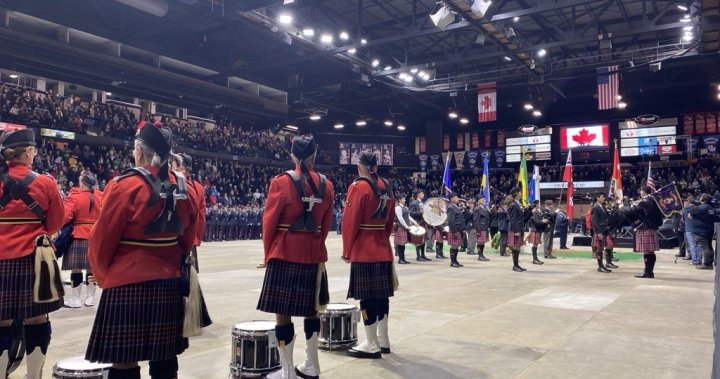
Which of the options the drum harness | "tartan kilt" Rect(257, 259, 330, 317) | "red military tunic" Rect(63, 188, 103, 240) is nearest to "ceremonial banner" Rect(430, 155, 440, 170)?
"red military tunic" Rect(63, 188, 103, 240)

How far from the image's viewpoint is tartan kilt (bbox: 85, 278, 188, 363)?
2.55m

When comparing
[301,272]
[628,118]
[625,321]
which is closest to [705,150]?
[628,118]

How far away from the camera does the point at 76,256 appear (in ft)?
21.6

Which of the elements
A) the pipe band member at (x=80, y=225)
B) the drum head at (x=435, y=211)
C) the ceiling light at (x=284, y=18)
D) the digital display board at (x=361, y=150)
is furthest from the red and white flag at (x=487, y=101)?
the pipe band member at (x=80, y=225)

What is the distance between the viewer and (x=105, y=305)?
2.60 m

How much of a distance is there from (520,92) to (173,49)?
20.6 meters

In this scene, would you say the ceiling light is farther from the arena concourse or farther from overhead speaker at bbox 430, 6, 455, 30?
overhead speaker at bbox 430, 6, 455, 30

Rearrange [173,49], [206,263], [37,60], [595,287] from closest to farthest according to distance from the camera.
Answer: [595,287], [206,263], [37,60], [173,49]

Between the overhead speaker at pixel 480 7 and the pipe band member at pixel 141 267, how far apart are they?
45.0 ft

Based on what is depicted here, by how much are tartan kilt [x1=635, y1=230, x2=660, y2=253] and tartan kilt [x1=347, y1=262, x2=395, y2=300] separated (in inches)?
310

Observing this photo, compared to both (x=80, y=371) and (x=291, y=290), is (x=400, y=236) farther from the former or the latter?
(x=80, y=371)

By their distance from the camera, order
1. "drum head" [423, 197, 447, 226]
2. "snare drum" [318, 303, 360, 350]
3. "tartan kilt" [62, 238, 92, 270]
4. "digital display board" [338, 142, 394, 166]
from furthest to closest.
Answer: "digital display board" [338, 142, 394, 166] → "drum head" [423, 197, 447, 226] → "tartan kilt" [62, 238, 92, 270] → "snare drum" [318, 303, 360, 350]

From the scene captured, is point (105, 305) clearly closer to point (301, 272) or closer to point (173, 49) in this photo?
point (301, 272)

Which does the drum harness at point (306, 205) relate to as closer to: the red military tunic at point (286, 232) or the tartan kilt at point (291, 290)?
the red military tunic at point (286, 232)
